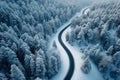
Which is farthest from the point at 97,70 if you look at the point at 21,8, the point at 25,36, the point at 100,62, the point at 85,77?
the point at 21,8

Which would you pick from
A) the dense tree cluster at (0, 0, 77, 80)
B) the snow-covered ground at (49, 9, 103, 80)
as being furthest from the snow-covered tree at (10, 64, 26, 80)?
the snow-covered ground at (49, 9, 103, 80)

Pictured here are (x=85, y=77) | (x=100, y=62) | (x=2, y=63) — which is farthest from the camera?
(x=100, y=62)

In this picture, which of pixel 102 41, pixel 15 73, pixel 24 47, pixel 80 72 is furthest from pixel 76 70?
pixel 15 73

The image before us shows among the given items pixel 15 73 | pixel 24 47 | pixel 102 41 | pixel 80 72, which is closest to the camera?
pixel 15 73

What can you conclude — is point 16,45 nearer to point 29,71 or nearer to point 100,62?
point 29,71

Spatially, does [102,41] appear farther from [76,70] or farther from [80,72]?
[76,70]

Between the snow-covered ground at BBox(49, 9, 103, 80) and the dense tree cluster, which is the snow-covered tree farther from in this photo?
the snow-covered ground at BBox(49, 9, 103, 80)
